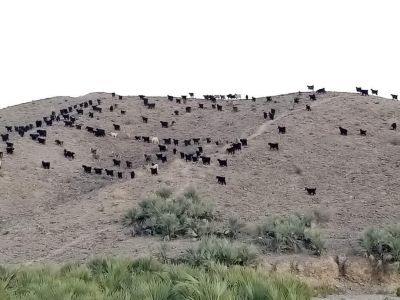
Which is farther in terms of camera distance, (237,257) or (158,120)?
(158,120)

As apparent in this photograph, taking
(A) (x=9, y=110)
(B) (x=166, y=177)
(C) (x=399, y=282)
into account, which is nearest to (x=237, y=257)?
(C) (x=399, y=282)

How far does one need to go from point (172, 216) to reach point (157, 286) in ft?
34.1

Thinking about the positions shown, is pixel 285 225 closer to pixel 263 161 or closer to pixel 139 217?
pixel 139 217

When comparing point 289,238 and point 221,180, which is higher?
point 221,180

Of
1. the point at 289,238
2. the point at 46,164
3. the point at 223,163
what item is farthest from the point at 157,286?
the point at 46,164

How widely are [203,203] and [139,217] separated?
2.76 m

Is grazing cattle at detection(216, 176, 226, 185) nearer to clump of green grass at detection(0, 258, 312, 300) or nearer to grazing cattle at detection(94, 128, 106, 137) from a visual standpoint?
clump of green grass at detection(0, 258, 312, 300)

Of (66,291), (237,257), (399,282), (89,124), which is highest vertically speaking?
(89,124)

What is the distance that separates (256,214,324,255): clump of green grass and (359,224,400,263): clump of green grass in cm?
→ 127

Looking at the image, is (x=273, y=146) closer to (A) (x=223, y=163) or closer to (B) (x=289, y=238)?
(A) (x=223, y=163)

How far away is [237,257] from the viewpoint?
1237 centimetres

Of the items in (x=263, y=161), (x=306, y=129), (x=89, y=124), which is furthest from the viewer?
(x=89, y=124)

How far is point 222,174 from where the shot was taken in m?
25.0

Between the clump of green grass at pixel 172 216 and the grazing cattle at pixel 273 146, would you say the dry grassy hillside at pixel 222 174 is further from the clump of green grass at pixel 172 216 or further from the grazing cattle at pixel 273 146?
the clump of green grass at pixel 172 216
